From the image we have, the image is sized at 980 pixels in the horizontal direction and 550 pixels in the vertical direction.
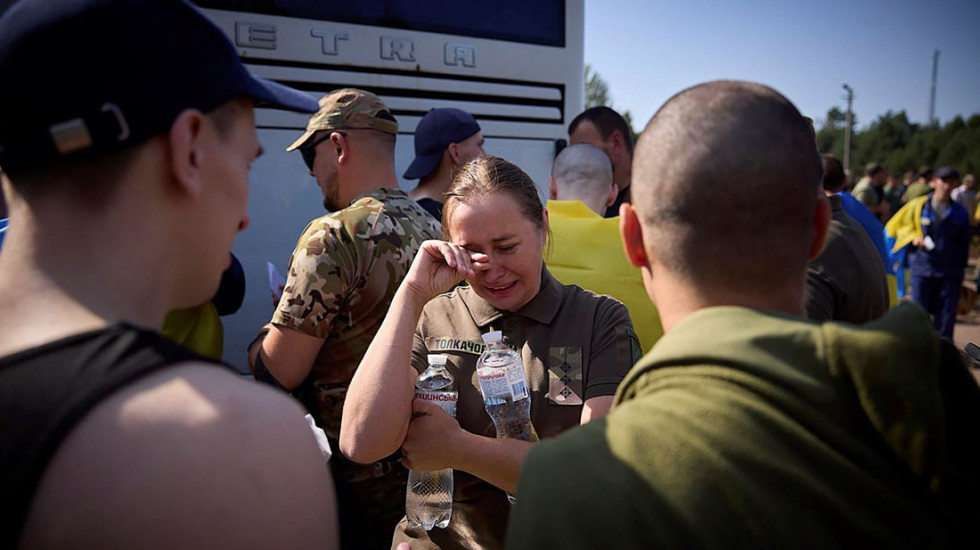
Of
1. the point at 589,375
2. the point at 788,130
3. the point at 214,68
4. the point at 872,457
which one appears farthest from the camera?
the point at 589,375

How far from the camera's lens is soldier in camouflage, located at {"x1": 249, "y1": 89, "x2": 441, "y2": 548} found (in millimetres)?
2416

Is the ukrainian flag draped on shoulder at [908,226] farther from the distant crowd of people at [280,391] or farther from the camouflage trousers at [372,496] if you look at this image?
the distant crowd of people at [280,391]

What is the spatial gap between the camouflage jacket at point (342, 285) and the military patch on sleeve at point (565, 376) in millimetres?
844

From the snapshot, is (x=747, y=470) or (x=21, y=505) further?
(x=747, y=470)

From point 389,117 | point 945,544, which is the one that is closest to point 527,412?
point 945,544

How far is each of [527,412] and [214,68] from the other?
4.44 feet

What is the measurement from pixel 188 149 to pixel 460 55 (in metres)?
3.92

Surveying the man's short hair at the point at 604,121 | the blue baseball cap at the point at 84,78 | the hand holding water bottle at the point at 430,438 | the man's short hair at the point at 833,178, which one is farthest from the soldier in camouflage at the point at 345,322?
the man's short hair at the point at 833,178

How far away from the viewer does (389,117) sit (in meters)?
3.10

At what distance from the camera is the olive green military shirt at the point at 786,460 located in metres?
0.93

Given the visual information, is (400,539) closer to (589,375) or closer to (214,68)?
(589,375)

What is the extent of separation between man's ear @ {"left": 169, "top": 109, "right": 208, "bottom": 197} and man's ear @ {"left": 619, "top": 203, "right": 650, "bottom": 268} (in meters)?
0.81

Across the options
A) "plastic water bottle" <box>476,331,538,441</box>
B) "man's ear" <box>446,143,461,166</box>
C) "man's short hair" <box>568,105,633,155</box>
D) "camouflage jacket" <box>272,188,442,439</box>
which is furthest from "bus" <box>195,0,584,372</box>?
"plastic water bottle" <box>476,331,538,441</box>

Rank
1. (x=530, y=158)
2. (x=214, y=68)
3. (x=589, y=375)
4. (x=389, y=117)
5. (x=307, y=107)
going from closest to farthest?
(x=214, y=68) → (x=307, y=107) → (x=589, y=375) → (x=389, y=117) → (x=530, y=158)
